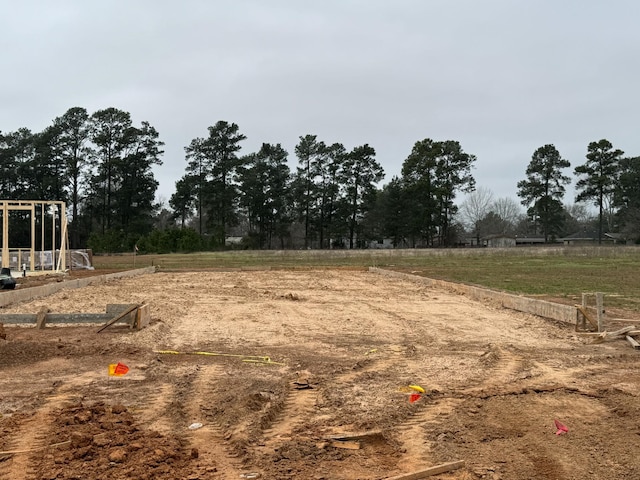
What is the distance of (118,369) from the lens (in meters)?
6.09

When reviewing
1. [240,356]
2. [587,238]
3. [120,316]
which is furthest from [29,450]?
[587,238]

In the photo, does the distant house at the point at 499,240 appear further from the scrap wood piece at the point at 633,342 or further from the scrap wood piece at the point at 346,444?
the scrap wood piece at the point at 346,444

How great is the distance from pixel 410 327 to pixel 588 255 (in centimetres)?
3992

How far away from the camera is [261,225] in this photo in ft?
221

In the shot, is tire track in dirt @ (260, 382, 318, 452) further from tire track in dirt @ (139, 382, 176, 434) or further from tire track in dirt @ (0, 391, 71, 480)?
tire track in dirt @ (0, 391, 71, 480)

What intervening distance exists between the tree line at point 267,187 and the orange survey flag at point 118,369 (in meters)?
53.3

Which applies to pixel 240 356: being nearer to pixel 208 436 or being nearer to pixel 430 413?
pixel 208 436

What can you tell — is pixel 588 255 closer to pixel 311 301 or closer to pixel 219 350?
pixel 311 301

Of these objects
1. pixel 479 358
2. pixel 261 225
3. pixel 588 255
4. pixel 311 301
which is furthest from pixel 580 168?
pixel 479 358

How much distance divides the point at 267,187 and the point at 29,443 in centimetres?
6336

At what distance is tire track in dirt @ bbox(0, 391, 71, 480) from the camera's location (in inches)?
133

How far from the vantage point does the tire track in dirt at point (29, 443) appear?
11.1 feet

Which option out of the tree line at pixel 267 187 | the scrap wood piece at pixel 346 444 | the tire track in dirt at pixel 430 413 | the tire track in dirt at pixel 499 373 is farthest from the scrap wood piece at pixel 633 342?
the tree line at pixel 267 187

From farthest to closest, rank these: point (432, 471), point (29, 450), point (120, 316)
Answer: point (120, 316)
point (29, 450)
point (432, 471)
